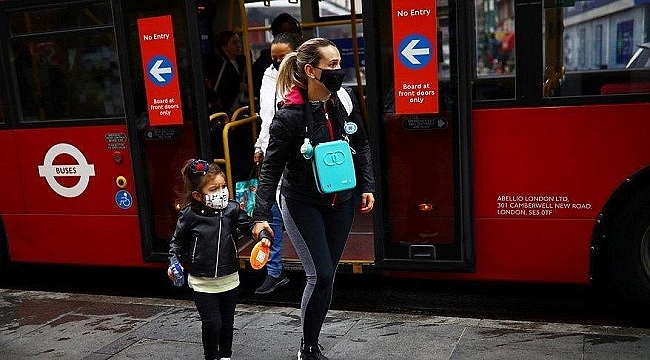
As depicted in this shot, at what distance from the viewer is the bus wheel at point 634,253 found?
15.5 ft

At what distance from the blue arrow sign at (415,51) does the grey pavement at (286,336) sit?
173cm

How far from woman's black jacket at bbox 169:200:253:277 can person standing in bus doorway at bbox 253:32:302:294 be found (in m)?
1.27

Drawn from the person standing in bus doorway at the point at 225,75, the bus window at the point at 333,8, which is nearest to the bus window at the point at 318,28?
the bus window at the point at 333,8

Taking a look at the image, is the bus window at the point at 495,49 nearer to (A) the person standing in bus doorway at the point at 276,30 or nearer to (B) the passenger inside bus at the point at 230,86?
(A) the person standing in bus doorway at the point at 276,30

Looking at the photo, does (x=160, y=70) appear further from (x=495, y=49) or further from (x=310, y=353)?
(x=310, y=353)

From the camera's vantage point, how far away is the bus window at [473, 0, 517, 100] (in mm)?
4828

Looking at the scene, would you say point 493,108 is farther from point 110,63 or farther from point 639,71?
point 110,63

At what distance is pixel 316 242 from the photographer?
13.0ft

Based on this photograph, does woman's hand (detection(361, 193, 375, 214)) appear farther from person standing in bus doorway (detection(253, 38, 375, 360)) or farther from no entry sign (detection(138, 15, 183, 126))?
no entry sign (detection(138, 15, 183, 126))

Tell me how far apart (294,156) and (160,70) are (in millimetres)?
2177

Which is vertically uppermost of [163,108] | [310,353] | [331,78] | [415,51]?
[415,51]

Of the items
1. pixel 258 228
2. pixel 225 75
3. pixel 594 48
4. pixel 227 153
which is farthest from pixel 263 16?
pixel 258 228

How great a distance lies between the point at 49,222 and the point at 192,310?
174cm

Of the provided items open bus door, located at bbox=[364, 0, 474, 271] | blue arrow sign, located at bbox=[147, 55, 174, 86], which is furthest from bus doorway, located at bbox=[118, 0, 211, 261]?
open bus door, located at bbox=[364, 0, 474, 271]
